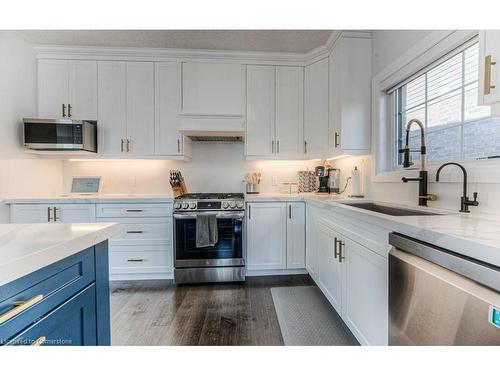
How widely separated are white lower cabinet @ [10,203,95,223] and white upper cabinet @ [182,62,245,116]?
1.53 meters

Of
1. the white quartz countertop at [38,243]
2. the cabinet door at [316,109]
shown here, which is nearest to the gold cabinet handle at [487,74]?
the white quartz countertop at [38,243]

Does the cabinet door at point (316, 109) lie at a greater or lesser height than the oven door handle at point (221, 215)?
greater

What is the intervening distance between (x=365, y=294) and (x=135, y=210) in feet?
7.51

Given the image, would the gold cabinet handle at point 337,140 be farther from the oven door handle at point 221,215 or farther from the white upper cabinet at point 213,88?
the oven door handle at point 221,215

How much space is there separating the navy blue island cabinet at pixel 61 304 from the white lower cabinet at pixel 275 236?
185 cm

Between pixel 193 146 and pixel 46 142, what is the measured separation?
156cm

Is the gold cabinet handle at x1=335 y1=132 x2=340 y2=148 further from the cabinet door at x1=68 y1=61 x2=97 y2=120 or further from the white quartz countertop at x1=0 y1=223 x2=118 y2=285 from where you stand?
the cabinet door at x1=68 y1=61 x2=97 y2=120

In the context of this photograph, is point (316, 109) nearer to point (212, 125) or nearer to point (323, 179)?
point (323, 179)

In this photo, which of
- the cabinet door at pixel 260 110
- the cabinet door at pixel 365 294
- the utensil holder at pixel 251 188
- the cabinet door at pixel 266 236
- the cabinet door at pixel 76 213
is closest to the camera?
the cabinet door at pixel 365 294

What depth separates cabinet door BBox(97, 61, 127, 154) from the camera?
2.86 meters

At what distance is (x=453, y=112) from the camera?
1604 millimetres

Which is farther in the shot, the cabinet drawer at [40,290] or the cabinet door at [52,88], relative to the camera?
the cabinet door at [52,88]

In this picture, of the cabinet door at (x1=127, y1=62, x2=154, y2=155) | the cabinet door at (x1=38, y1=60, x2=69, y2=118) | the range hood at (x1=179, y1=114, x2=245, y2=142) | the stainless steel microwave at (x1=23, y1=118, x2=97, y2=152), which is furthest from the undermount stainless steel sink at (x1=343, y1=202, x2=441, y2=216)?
the cabinet door at (x1=38, y1=60, x2=69, y2=118)

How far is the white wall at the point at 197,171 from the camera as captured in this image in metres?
3.19
